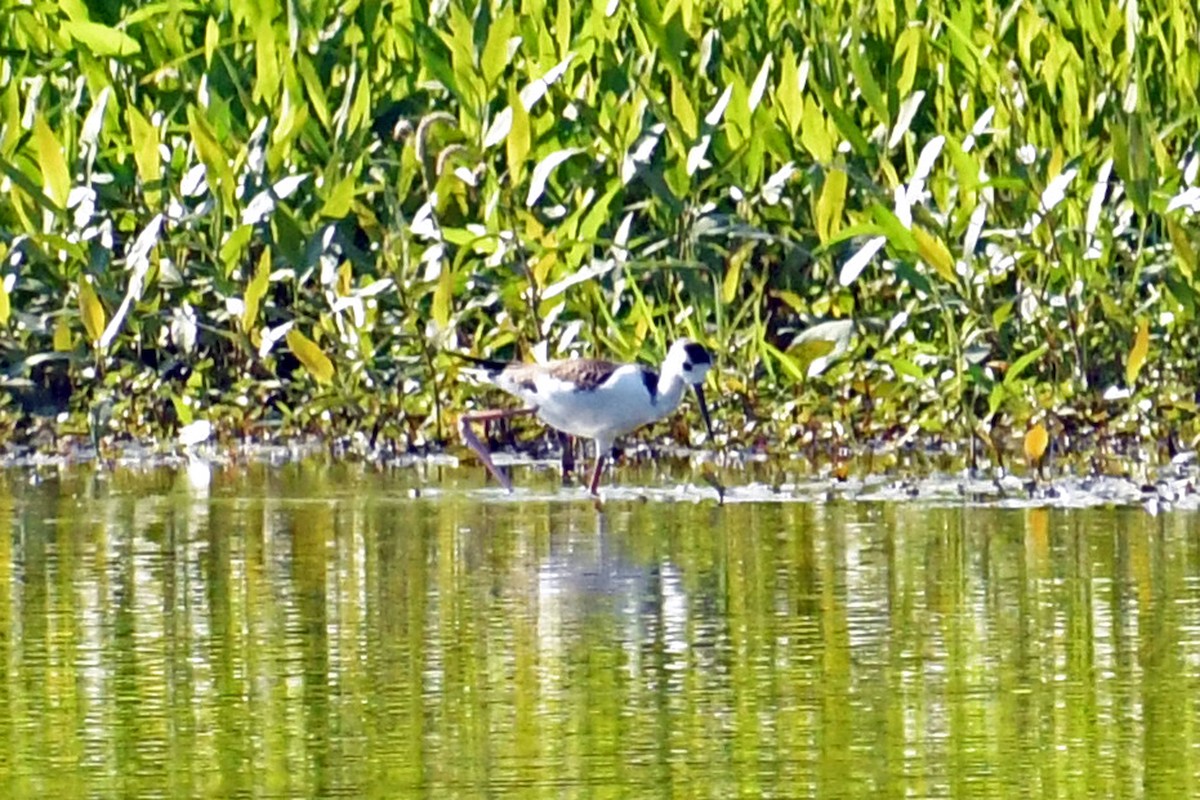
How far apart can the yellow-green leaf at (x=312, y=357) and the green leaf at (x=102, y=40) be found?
192cm

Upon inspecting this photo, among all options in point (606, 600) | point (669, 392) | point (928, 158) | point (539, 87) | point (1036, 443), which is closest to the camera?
point (606, 600)

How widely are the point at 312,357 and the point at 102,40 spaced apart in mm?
2067

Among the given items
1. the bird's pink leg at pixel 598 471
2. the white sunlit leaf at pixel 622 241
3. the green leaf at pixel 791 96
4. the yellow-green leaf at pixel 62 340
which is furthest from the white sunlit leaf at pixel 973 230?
the yellow-green leaf at pixel 62 340

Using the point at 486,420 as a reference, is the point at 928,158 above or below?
above

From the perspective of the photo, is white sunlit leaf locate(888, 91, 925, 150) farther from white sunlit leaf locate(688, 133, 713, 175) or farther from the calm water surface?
the calm water surface

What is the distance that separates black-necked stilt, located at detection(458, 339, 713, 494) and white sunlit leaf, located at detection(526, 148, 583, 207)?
3.49 feet

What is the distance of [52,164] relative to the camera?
1038 centimetres

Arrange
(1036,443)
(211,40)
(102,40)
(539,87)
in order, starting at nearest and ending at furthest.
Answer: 1. (1036,443)
2. (539,87)
3. (211,40)
4. (102,40)

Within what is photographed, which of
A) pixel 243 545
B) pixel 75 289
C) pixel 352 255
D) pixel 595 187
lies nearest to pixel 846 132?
pixel 595 187

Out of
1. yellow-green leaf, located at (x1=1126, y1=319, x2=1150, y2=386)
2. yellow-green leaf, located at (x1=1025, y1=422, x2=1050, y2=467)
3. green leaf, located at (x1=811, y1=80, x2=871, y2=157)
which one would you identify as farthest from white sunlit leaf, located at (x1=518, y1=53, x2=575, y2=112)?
yellow-green leaf, located at (x1=1025, y1=422, x2=1050, y2=467)

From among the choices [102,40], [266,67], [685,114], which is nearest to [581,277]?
[685,114]

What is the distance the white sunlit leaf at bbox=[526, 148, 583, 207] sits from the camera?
10289mm

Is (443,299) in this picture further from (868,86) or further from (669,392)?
(868,86)

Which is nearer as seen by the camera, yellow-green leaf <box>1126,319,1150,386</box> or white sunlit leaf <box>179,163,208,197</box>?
yellow-green leaf <box>1126,319,1150,386</box>
